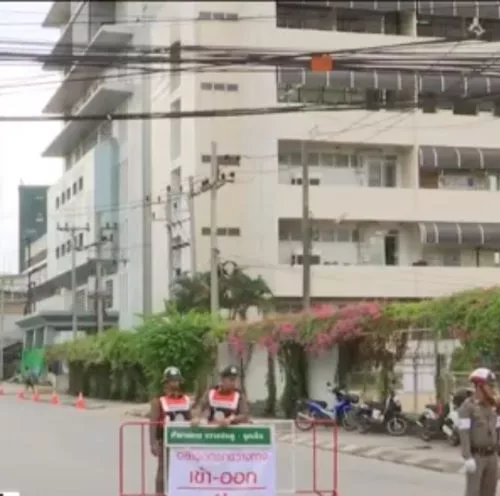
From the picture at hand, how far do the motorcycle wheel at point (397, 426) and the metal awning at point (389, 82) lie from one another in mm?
7380

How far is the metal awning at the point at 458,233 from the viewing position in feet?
169

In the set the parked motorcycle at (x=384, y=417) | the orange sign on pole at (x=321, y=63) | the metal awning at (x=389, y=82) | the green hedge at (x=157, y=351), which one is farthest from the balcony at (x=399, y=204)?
the orange sign on pole at (x=321, y=63)

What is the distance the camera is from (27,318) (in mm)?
77125

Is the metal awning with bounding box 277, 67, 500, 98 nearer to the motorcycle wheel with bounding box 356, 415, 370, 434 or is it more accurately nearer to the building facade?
the motorcycle wheel with bounding box 356, 415, 370, 434

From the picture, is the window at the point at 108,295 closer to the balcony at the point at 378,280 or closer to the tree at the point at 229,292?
the balcony at the point at 378,280

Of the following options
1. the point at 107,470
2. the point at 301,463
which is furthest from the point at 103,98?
the point at 301,463

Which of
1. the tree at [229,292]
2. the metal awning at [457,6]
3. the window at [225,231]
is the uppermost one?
the window at [225,231]

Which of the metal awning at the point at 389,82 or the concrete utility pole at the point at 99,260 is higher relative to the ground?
the metal awning at the point at 389,82

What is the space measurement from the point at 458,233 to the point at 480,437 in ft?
135

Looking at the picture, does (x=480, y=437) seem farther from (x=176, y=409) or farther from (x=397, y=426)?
(x=397, y=426)

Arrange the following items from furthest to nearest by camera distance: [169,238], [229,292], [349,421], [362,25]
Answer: [229,292] < [169,238] < [362,25] < [349,421]

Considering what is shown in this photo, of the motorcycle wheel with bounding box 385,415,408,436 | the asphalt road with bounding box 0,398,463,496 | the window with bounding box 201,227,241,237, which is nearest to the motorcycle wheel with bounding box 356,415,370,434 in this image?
the motorcycle wheel with bounding box 385,415,408,436

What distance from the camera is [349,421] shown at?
90.1 ft

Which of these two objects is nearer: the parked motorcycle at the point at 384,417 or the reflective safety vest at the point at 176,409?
the reflective safety vest at the point at 176,409
